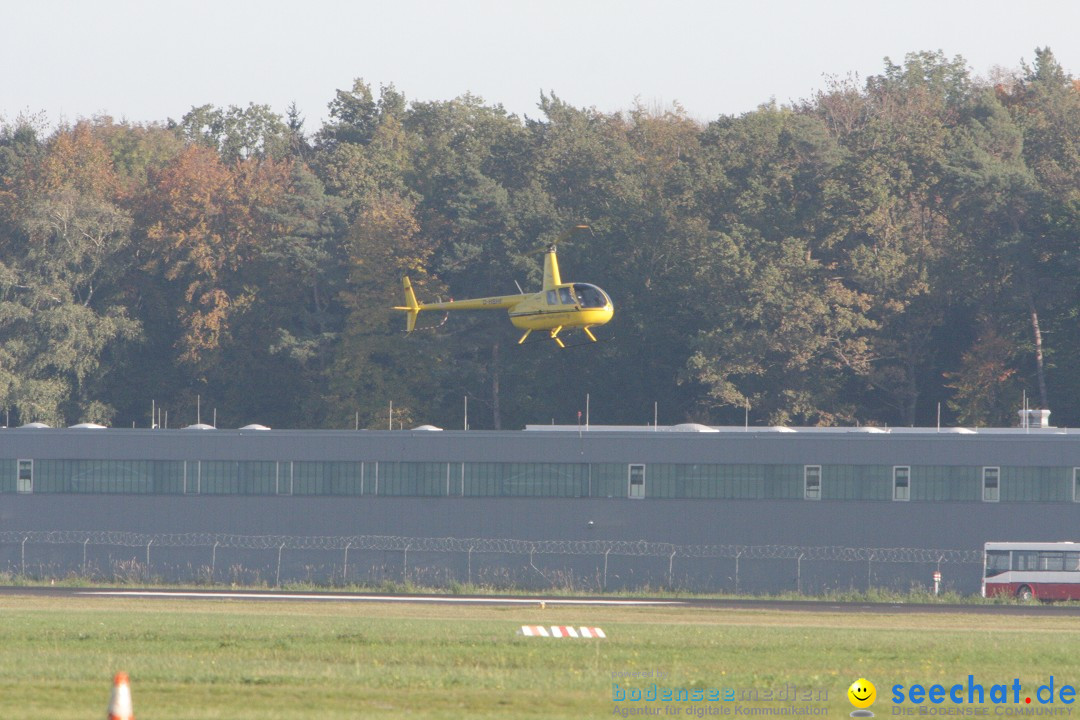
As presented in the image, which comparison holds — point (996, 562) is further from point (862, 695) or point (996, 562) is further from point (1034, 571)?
point (862, 695)

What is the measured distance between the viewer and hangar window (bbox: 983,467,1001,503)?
180 feet

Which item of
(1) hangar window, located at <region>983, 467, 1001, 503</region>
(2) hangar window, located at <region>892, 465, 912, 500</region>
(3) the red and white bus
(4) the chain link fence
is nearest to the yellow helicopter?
(4) the chain link fence

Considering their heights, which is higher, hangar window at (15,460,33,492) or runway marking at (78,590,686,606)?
hangar window at (15,460,33,492)

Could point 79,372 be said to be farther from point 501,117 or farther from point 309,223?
point 501,117

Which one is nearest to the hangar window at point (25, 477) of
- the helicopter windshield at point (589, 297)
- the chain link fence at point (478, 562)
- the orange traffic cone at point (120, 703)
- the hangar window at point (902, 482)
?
the chain link fence at point (478, 562)

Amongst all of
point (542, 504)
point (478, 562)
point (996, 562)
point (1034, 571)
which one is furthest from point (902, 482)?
point (478, 562)

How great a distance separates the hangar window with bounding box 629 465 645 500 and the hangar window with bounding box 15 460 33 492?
23871 millimetres

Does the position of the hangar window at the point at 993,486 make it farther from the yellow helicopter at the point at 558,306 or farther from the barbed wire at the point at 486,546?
the yellow helicopter at the point at 558,306

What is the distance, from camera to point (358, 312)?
93062 millimetres

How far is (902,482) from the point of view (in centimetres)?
5575

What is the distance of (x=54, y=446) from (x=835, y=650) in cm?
4109

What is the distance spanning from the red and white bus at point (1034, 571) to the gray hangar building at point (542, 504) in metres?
1.66

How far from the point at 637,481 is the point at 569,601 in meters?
11.2

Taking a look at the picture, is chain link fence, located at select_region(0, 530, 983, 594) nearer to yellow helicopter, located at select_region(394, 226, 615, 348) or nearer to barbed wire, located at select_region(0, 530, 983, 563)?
barbed wire, located at select_region(0, 530, 983, 563)
